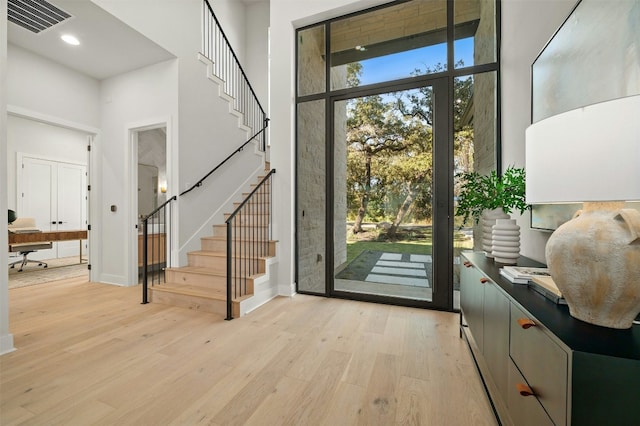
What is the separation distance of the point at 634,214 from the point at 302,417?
1.54 m

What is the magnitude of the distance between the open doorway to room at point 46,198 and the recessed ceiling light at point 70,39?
7.21 ft

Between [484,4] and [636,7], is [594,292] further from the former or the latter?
[484,4]

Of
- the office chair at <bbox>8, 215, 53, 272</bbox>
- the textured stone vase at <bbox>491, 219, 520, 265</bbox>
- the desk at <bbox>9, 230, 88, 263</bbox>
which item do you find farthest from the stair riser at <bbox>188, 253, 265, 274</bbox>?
the office chair at <bbox>8, 215, 53, 272</bbox>

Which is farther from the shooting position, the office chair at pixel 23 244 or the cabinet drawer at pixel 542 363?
the office chair at pixel 23 244

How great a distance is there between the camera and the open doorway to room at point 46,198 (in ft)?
15.8

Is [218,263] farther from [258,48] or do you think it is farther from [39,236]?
[258,48]

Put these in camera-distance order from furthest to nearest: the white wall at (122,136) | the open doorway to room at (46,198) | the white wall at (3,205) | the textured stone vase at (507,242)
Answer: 1. the open doorway to room at (46,198)
2. the white wall at (122,136)
3. the white wall at (3,205)
4. the textured stone vase at (507,242)

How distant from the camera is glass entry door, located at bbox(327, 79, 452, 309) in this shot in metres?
2.81

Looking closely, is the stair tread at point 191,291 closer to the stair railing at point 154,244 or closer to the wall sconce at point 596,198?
the stair railing at point 154,244

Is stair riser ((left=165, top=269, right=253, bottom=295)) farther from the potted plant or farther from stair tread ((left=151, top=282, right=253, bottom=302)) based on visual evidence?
the potted plant

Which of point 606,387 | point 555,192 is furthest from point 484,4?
point 606,387

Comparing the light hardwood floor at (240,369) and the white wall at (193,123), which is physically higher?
the white wall at (193,123)

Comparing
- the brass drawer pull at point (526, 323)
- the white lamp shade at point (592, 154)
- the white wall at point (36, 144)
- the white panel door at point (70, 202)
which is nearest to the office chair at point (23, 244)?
the white wall at point (36, 144)

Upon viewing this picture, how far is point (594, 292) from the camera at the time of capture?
0.80m
